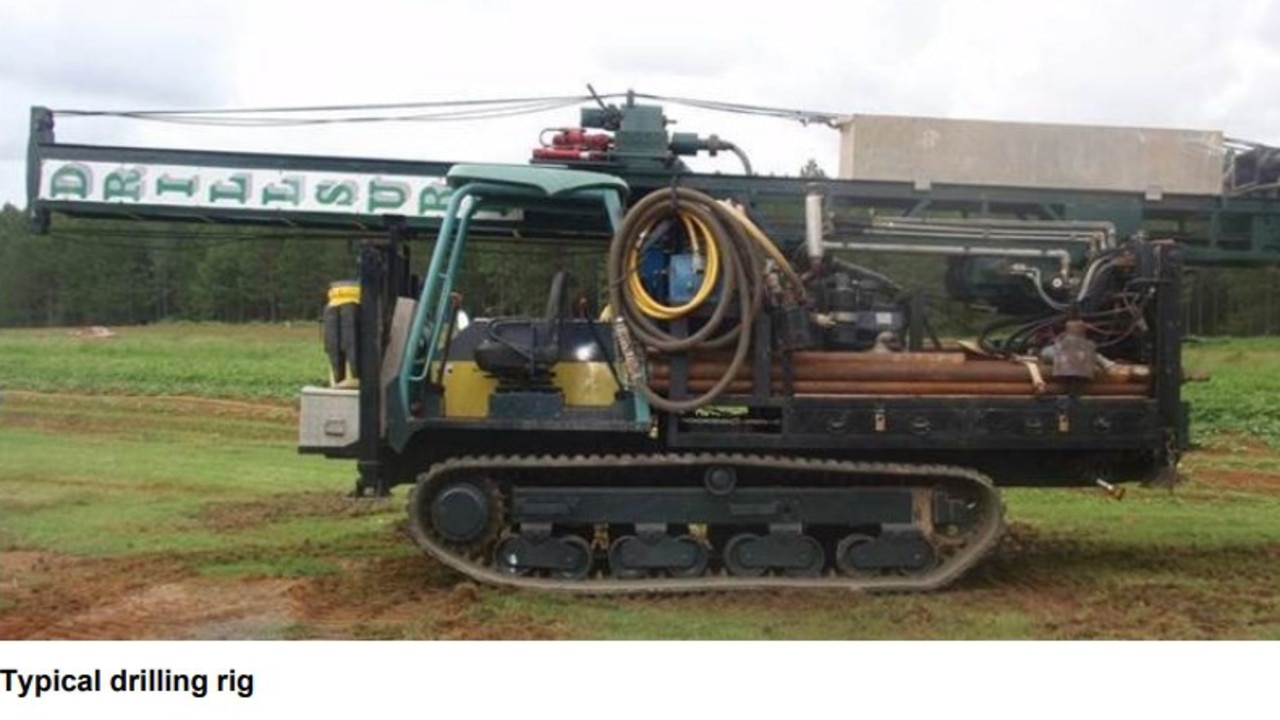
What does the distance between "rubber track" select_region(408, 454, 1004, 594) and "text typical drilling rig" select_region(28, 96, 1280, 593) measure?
22mm

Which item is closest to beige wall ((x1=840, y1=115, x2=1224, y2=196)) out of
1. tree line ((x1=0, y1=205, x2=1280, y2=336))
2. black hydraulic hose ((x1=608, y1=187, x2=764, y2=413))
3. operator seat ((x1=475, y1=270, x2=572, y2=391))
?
black hydraulic hose ((x1=608, y1=187, x2=764, y2=413))

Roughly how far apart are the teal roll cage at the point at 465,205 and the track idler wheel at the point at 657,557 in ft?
5.72

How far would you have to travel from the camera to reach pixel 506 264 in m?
20.6

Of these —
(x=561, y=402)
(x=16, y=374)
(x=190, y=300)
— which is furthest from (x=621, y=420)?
(x=190, y=300)

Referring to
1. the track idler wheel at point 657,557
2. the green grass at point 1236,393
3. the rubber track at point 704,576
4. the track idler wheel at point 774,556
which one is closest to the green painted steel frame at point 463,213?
the rubber track at point 704,576

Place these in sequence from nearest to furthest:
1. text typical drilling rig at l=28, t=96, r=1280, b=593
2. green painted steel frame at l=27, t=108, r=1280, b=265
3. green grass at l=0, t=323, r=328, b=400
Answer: text typical drilling rig at l=28, t=96, r=1280, b=593
green painted steel frame at l=27, t=108, r=1280, b=265
green grass at l=0, t=323, r=328, b=400

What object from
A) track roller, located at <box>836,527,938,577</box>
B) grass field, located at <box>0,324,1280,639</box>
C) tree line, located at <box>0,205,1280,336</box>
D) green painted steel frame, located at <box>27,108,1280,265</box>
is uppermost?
tree line, located at <box>0,205,1280,336</box>

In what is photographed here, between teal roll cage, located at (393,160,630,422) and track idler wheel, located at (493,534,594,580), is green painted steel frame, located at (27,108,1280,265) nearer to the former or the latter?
teal roll cage, located at (393,160,630,422)

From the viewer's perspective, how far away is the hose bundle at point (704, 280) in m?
9.12

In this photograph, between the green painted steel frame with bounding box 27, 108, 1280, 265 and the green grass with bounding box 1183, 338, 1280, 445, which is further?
the green grass with bounding box 1183, 338, 1280, 445

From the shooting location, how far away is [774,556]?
9.37 m

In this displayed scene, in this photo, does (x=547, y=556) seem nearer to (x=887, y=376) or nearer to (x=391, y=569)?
(x=391, y=569)

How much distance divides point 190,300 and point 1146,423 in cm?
4717

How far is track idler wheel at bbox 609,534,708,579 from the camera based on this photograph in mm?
9328
